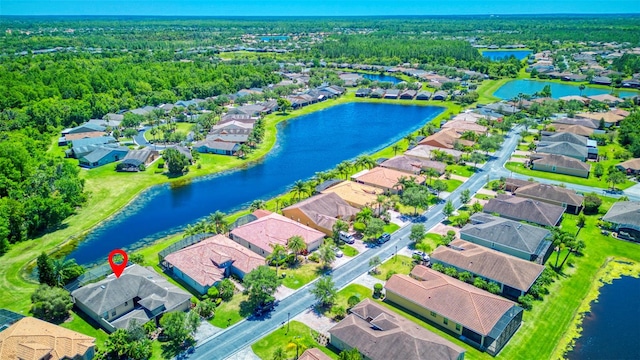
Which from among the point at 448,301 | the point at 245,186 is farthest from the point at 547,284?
the point at 245,186

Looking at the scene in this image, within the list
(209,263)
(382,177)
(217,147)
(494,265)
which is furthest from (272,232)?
(217,147)

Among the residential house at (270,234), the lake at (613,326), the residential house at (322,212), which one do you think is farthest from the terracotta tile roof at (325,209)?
the lake at (613,326)

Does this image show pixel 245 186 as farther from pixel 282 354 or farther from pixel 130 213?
pixel 282 354

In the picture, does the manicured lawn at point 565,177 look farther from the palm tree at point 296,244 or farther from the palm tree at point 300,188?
the palm tree at point 296,244

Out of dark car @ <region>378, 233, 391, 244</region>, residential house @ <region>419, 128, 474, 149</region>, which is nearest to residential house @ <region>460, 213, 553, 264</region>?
dark car @ <region>378, 233, 391, 244</region>

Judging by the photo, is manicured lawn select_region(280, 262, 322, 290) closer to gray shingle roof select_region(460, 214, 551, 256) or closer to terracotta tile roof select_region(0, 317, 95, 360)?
terracotta tile roof select_region(0, 317, 95, 360)
